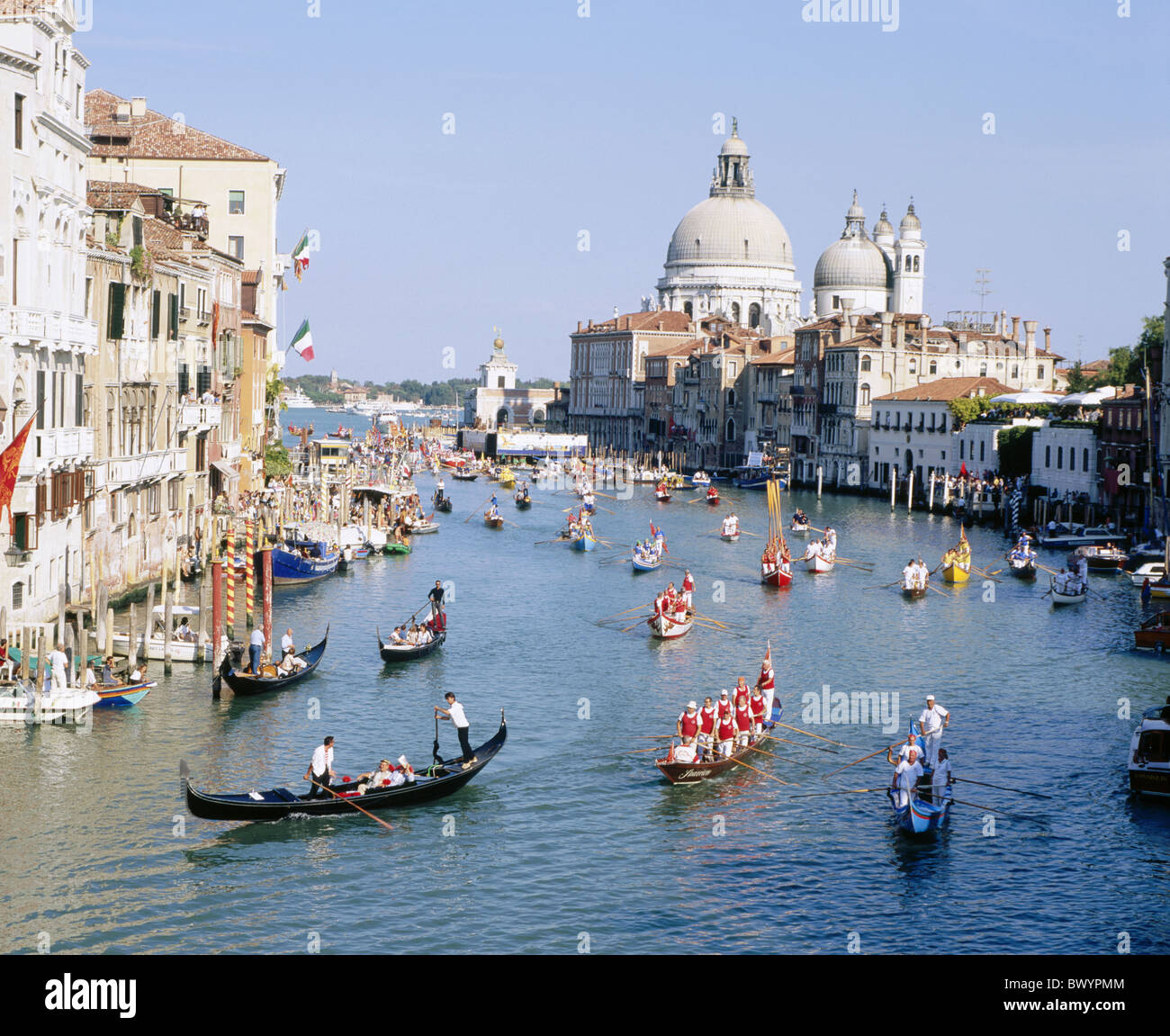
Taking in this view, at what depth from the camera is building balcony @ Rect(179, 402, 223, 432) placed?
3956 cm

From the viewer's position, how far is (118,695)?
83.5ft

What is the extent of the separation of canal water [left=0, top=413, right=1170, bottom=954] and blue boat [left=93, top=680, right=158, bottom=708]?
0.72 feet

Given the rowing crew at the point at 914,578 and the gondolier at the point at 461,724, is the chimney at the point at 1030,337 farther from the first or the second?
the gondolier at the point at 461,724

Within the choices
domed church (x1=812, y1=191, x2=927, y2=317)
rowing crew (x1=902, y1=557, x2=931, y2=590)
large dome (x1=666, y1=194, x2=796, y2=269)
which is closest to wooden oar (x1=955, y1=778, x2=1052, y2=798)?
rowing crew (x1=902, y1=557, x2=931, y2=590)

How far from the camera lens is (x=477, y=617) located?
38.9 metres

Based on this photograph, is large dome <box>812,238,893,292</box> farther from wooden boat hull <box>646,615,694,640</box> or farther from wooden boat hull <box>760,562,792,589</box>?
wooden boat hull <box>646,615,694,640</box>

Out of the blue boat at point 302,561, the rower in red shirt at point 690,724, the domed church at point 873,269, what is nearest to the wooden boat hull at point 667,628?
the blue boat at point 302,561

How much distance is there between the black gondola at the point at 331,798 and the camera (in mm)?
19562

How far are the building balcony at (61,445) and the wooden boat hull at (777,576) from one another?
22.1 m
